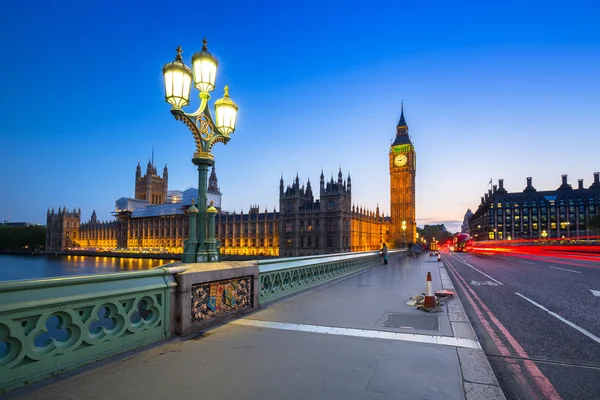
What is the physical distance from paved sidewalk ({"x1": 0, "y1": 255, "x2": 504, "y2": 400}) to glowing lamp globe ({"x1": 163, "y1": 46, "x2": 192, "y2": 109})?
15.7 ft

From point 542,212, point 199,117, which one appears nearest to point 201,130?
point 199,117

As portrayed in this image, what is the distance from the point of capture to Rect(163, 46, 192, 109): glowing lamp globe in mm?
7363

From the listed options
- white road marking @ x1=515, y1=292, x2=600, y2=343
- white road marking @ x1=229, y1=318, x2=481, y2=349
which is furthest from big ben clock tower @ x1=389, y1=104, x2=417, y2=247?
white road marking @ x1=229, y1=318, x2=481, y2=349

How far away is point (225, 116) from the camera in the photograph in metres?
9.05

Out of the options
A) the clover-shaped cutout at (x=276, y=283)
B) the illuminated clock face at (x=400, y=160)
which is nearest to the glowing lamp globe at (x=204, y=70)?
the clover-shaped cutout at (x=276, y=283)

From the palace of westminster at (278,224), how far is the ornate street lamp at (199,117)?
71.5 meters

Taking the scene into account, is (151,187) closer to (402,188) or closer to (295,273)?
(402,188)

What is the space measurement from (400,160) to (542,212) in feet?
204

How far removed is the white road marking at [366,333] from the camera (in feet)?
19.1

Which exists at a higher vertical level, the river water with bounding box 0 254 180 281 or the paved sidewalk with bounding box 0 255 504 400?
the paved sidewalk with bounding box 0 255 504 400

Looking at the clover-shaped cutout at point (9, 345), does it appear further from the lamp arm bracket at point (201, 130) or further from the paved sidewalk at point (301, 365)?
the lamp arm bracket at point (201, 130)

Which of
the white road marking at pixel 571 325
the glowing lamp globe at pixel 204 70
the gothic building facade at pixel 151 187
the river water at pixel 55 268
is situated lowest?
the river water at pixel 55 268

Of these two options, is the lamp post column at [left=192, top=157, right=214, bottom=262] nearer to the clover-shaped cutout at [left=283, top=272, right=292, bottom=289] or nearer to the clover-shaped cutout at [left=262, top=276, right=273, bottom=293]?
the clover-shaped cutout at [left=262, top=276, right=273, bottom=293]

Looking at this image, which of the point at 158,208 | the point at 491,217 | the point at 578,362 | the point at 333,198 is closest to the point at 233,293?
the point at 578,362
